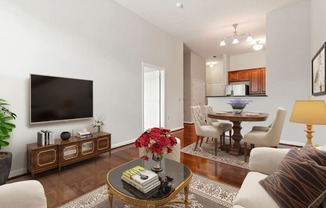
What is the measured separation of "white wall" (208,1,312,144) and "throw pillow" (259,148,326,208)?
10.9ft

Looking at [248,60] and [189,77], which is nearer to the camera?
[189,77]

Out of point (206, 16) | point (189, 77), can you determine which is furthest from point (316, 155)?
point (189, 77)

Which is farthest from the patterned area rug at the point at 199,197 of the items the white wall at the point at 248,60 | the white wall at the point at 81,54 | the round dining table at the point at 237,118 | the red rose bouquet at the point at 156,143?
the white wall at the point at 248,60

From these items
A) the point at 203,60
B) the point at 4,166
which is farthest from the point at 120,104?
the point at 203,60

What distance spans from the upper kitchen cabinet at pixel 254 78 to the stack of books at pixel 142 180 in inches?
278

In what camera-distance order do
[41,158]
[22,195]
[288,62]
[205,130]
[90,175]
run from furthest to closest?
1. [288,62]
2. [205,130]
3. [90,175]
4. [41,158]
5. [22,195]

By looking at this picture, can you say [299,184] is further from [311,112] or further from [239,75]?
[239,75]

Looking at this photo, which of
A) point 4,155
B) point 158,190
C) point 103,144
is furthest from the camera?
point 103,144

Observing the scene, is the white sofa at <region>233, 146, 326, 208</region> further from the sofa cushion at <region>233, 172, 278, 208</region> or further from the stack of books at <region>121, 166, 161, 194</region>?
the stack of books at <region>121, 166, 161, 194</region>

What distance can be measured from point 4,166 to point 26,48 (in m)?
1.66

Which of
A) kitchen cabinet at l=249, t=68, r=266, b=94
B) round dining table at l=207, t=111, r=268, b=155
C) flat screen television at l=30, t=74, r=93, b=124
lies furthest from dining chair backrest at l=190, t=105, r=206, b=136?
kitchen cabinet at l=249, t=68, r=266, b=94

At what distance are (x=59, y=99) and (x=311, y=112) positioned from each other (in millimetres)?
3428

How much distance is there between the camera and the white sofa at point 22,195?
902 millimetres

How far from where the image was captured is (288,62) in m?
3.76
